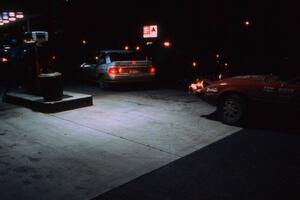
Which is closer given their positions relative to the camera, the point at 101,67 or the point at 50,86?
the point at 50,86

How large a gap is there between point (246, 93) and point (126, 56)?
7.21 meters

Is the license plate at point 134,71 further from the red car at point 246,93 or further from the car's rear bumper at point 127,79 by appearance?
the red car at point 246,93

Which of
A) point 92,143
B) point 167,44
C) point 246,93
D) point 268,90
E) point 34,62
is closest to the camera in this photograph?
point 92,143

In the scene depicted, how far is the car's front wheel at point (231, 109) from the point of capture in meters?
7.44

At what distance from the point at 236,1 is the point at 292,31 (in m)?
5.39

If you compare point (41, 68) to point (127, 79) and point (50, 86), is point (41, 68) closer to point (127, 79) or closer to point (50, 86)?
point (50, 86)

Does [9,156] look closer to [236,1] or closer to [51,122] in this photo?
[51,122]

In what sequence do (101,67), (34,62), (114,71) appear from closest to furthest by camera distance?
(34,62) → (114,71) → (101,67)

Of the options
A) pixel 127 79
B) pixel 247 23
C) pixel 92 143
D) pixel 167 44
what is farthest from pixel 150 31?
pixel 92 143

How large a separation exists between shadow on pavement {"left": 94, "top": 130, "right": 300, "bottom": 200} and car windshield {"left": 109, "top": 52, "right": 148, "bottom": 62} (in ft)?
26.1

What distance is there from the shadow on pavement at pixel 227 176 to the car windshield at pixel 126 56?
26.1ft

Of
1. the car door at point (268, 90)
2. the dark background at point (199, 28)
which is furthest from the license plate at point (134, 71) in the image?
the car door at point (268, 90)

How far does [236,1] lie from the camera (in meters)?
26.7

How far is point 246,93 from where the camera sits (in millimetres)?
7254
